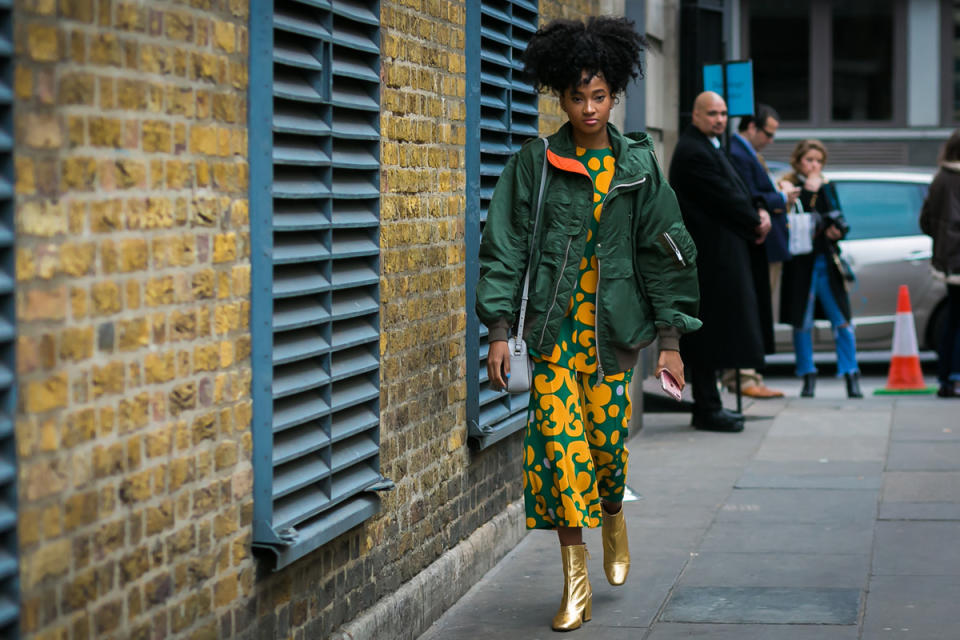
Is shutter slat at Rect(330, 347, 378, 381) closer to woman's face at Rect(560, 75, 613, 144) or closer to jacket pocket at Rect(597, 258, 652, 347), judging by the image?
jacket pocket at Rect(597, 258, 652, 347)

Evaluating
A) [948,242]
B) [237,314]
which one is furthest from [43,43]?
[948,242]

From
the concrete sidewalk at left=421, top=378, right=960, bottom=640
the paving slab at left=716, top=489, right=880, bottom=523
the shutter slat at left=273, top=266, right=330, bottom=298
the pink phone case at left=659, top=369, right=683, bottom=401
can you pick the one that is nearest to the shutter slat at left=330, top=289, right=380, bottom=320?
the shutter slat at left=273, top=266, right=330, bottom=298

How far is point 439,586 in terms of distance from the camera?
5.67 meters

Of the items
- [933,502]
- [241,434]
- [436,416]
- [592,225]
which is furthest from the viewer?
[933,502]

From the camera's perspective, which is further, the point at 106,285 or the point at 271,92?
the point at 271,92

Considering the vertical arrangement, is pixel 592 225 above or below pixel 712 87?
below

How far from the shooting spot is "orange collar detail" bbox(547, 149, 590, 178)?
5363mm

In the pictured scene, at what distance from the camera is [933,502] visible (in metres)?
7.63

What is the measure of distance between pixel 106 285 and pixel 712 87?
27.8ft

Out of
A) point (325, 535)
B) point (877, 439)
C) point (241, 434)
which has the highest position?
point (241, 434)

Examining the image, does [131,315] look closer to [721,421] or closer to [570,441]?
[570,441]

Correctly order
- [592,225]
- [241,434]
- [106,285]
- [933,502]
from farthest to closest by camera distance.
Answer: [933,502], [592,225], [241,434], [106,285]

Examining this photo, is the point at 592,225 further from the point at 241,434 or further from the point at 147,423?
the point at 147,423

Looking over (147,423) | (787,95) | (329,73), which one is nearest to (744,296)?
(329,73)
